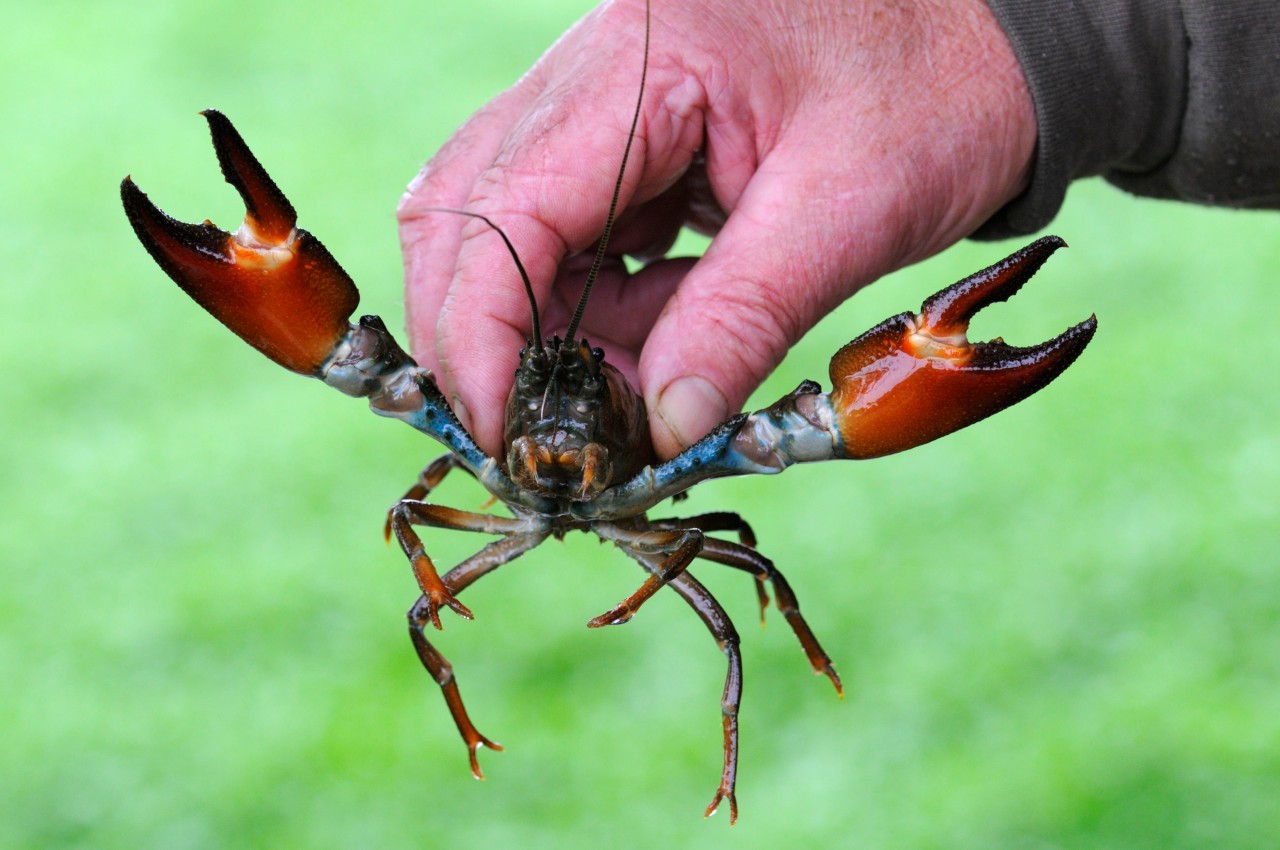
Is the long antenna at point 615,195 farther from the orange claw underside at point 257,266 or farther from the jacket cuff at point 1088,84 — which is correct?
the jacket cuff at point 1088,84

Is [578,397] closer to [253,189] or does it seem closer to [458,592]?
[458,592]

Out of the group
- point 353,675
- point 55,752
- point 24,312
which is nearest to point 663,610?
point 353,675

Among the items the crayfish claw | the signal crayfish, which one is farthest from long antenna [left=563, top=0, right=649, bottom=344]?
the crayfish claw

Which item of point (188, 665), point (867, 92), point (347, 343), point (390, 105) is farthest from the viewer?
point (390, 105)

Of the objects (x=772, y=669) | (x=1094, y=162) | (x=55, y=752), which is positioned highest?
(x=1094, y=162)

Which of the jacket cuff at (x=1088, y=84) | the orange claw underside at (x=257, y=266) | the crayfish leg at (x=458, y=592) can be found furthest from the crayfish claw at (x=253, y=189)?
the jacket cuff at (x=1088, y=84)

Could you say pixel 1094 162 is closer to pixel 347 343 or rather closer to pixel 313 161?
pixel 347 343

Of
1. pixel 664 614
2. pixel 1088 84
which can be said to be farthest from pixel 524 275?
pixel 664 614
